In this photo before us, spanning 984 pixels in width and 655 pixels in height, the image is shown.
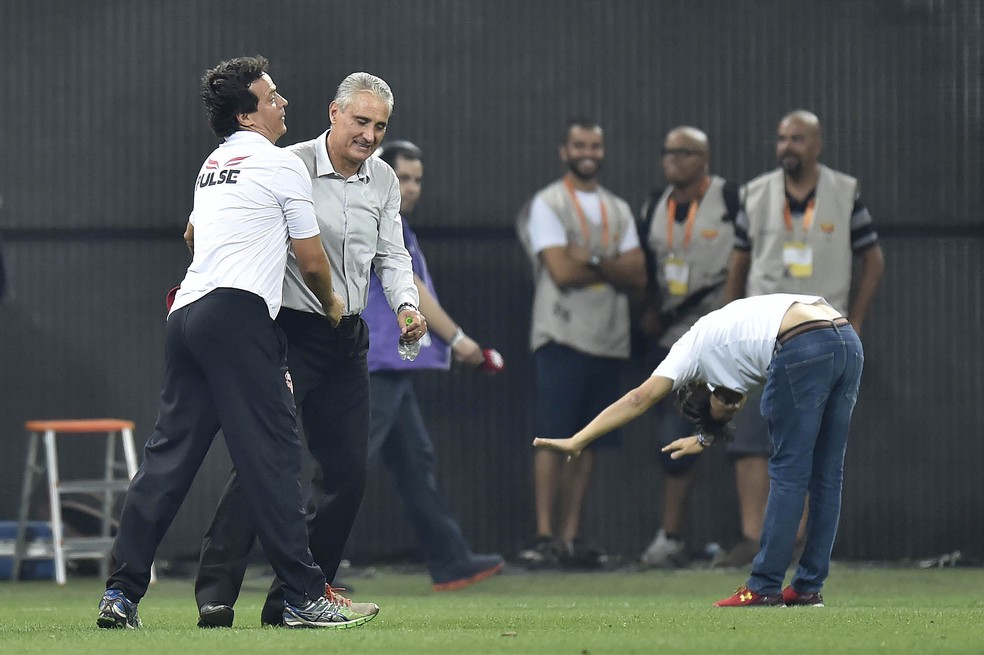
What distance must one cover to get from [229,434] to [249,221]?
66 centimetres

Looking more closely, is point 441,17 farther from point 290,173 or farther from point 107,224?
point 290,173

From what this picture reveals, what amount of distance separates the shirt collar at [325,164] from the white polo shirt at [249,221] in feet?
1.44

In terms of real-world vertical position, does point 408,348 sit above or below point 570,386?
above

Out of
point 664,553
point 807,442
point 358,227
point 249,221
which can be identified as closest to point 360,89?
point 358,227

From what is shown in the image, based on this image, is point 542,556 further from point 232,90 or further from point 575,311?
point 232,90

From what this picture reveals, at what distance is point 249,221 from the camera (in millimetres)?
5234

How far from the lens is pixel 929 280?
9.75 m

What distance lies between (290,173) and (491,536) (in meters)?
4.96

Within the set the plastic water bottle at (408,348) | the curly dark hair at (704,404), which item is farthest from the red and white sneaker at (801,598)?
the plastic water bottle at (408,348)

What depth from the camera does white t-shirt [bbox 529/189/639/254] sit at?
368 inches

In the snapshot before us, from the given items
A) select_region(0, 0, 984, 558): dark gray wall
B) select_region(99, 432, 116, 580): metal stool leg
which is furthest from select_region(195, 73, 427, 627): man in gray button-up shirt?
select_region(0, 0, 984, 558): dark gray wall

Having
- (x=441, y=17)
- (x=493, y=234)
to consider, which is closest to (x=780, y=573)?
(x=493, y=234)

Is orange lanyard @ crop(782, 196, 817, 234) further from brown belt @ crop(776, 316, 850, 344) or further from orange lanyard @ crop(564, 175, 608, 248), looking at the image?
brown belt @ crop(776, 316, 850, 344)

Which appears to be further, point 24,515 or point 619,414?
point 24,515
